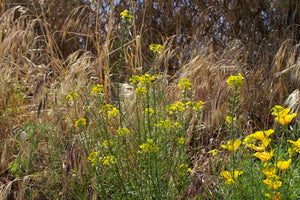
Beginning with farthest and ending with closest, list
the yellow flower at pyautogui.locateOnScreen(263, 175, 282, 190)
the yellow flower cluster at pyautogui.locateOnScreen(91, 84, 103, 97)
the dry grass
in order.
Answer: the dry grass, the yellow flower cluster at pyautogui.locateOnScreen(91, 84, 103, 97), the yellow flower at pyautogui.locateOnScreen(263, 175, 282, 190)

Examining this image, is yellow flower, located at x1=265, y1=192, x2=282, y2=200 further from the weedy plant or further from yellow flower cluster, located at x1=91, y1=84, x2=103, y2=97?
yellow flower cluster, located at x1=91, y1=84, x2=103, y2=97

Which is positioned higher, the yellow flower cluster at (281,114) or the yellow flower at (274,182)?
the yellow flower cluster at (281,114)

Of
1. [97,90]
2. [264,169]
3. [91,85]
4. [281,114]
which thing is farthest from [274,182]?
[91,85]

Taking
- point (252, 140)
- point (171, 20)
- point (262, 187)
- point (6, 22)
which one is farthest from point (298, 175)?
point (171, 20)

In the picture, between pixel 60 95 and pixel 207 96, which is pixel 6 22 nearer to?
pixel 60 95

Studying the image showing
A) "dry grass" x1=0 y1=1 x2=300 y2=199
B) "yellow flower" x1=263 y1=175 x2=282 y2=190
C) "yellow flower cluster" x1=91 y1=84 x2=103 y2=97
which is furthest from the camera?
"dry grass" x1=0 y1=1 x2=300 y2=199

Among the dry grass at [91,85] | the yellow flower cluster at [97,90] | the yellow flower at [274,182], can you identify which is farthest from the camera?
→ the dry grass at [91,85]

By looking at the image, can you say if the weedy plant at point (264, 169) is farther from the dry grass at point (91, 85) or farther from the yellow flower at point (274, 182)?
the dry grass at point (91, 85)

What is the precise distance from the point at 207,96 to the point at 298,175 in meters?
1.07

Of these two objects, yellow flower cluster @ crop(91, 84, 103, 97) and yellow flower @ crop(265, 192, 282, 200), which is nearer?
yellow flower @ crop(265, 192, 282, 200)

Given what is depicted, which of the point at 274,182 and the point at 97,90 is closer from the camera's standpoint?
the point at 274,182

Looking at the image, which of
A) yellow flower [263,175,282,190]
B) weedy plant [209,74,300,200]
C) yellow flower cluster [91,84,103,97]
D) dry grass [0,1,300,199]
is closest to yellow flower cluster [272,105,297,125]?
weedy plant [209,74,300,200]

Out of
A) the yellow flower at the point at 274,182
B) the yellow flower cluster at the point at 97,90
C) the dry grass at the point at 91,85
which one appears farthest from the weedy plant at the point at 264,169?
the yellow flower cluster at the point at 97,90

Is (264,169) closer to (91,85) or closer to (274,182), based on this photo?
(274,182)
